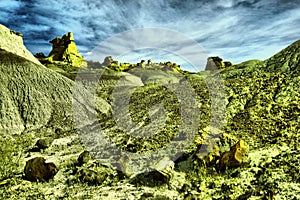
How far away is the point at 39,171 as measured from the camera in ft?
36.1

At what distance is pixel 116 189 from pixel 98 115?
1700 cm

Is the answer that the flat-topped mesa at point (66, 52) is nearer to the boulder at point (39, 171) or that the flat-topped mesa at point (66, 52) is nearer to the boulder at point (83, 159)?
the boulder at point (83, 159)

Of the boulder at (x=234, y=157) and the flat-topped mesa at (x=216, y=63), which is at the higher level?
the flat-topped mesa at (x=216, y=63)

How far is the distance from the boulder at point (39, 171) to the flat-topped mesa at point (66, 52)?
7888cm

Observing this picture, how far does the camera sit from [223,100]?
17891mm

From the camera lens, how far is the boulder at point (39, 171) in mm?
10934

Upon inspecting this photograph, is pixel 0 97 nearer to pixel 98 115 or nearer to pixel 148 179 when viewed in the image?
pixel 98 115

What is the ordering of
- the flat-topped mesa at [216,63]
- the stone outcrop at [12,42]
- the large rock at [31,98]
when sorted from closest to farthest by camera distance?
the large rock at [31,98]
the stone outcrop at [12,42]
the flat-topped mesa at [216,63]

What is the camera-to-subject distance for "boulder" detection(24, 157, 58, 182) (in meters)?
10.9

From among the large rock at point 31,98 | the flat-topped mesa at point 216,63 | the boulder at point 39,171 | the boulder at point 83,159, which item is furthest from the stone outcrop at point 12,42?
the flat-topped mesa at point 216,63

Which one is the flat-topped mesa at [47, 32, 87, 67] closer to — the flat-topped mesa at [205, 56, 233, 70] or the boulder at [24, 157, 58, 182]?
the flat-topped mesa at [205, 56, 233, 70]

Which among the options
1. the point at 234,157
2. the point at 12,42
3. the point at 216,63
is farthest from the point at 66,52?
the point at 234,157

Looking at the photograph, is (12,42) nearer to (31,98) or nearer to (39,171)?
(31,98)

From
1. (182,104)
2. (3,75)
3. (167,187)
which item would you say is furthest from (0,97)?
(167,187)
